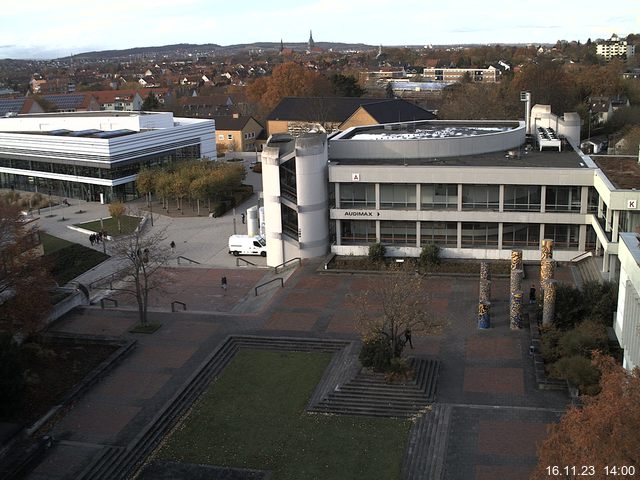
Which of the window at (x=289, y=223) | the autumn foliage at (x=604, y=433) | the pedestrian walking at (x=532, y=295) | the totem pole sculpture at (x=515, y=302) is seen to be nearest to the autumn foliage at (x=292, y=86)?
the window at (x=289, y=223)

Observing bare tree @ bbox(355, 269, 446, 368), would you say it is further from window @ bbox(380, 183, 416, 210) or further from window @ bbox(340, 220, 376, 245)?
window @ bbox(340, 220, 376, 245)

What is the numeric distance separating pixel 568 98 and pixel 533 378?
7459 cm

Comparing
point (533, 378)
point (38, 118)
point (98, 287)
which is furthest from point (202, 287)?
point (38, 118)

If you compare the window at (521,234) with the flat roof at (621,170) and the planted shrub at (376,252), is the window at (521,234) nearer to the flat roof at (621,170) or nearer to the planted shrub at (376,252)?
the flat roof at (621,170)

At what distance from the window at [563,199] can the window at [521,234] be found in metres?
1.56

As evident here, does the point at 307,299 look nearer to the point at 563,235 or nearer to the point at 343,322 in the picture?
the point at 343,322

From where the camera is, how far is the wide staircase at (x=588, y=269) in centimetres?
3716

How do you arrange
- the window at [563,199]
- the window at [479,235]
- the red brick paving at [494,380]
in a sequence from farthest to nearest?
the window at [479,235]
the window at [563,199]
the red brick paving at [494,380]

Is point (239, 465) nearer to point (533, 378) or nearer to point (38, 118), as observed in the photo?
point (533, 378)

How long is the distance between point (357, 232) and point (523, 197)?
1027cm

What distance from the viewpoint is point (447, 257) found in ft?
140

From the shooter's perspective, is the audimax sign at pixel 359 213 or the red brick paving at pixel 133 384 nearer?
the red brick paving at pixel 133 384

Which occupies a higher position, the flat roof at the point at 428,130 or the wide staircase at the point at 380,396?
the flat roof at the point at 428,130

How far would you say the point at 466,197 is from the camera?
4200cm
